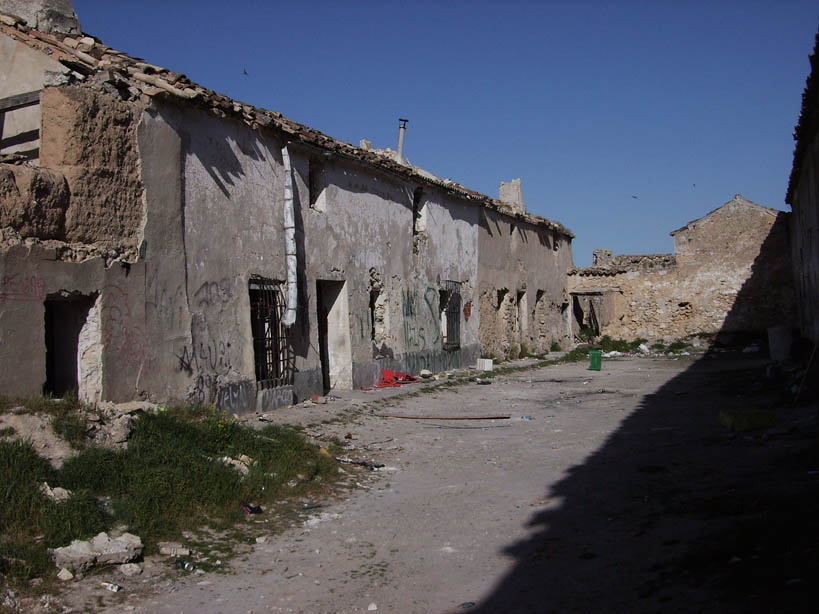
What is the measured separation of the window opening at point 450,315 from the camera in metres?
19.1

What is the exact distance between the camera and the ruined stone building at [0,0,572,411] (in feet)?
26.4

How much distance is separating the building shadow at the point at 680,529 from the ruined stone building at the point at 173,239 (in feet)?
16.1

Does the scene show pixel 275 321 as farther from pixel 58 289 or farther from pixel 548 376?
pixel 548 376

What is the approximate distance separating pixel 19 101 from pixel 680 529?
872cm

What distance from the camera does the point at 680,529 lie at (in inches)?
→ 209

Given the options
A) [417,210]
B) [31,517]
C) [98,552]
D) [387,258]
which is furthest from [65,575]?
[417,210]

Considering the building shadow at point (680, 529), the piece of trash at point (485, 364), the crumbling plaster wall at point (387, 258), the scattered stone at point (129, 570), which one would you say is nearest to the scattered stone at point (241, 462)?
the scattered stone at point (129, 570)

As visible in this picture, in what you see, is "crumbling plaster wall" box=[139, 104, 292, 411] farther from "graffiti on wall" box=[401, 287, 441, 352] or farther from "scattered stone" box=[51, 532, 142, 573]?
"graffiti on wall" box=[401, 287, 441, 352]

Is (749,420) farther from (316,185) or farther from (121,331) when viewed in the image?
(316,185)

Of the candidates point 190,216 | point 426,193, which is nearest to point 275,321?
point 190,216

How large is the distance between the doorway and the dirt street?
11.3 feet

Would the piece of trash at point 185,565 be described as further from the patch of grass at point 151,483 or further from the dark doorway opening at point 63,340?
the dark doorway opening at point 63,340

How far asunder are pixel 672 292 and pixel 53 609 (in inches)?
1096

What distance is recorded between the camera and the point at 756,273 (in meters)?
27.6
